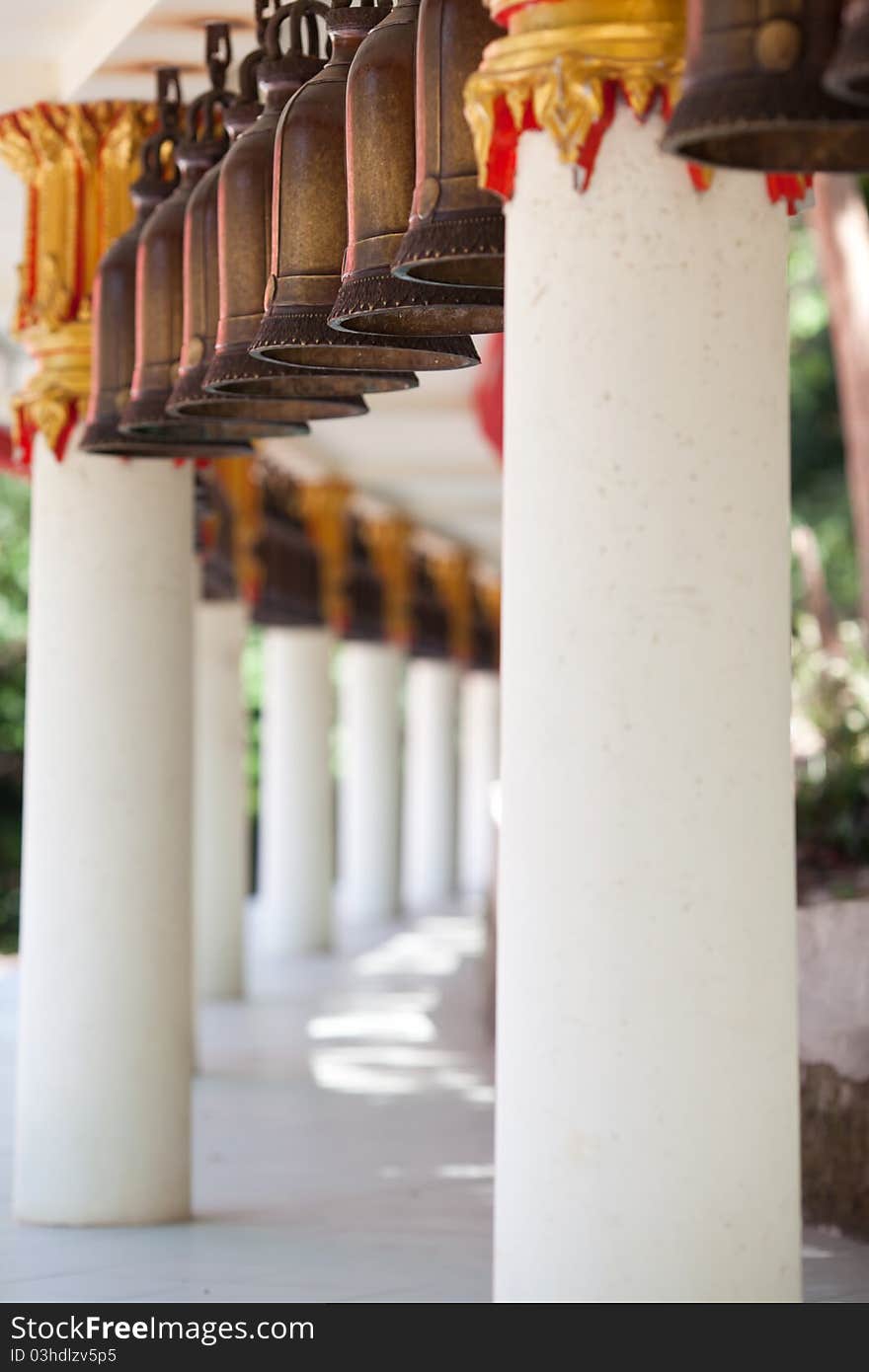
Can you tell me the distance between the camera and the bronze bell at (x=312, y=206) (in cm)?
509

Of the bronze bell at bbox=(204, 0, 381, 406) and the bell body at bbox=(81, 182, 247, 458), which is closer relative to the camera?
the bronze bell at bbox=(204, 0, 381, 406)

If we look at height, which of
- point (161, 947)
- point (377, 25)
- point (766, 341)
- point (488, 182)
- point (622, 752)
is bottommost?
point (161, 947)

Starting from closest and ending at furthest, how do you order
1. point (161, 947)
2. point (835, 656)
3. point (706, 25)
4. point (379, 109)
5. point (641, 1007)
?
point (706, 25)
point (641, 1007)
point (379, 109)
point (161, 947)
point (835, 656)

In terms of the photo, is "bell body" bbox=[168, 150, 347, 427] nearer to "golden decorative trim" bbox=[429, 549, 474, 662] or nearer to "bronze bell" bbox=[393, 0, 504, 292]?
"bronze bell" bbox=[393, 0, 504, 292]

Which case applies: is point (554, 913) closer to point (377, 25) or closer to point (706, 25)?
point (706, 25)

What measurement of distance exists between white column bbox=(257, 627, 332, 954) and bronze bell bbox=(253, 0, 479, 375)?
Answer: 1673 centimetres

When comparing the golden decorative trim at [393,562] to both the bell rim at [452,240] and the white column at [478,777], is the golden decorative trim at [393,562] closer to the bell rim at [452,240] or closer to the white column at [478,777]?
the white column at [478,777]

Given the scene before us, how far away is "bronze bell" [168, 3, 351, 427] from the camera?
5.92 m

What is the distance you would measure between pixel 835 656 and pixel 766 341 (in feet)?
40.7

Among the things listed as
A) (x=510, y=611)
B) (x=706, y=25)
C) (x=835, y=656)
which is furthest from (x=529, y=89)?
(x=835, y=656)

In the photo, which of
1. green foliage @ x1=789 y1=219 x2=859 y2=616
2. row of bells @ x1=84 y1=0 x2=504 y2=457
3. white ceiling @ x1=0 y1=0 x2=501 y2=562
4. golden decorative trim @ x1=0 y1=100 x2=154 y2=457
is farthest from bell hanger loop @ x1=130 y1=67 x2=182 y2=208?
green foliage @ x1=789 y1=219 x2=859 y2=616

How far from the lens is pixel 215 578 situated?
57.2 ft

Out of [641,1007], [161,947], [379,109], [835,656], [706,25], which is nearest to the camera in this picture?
[706,25]

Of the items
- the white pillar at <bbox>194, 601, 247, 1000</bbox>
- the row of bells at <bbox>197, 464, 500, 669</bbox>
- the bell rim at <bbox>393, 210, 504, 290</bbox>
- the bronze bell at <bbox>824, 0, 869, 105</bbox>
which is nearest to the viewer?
the bronze bell at <bbox>824, 0, 869, 105</bbox>
